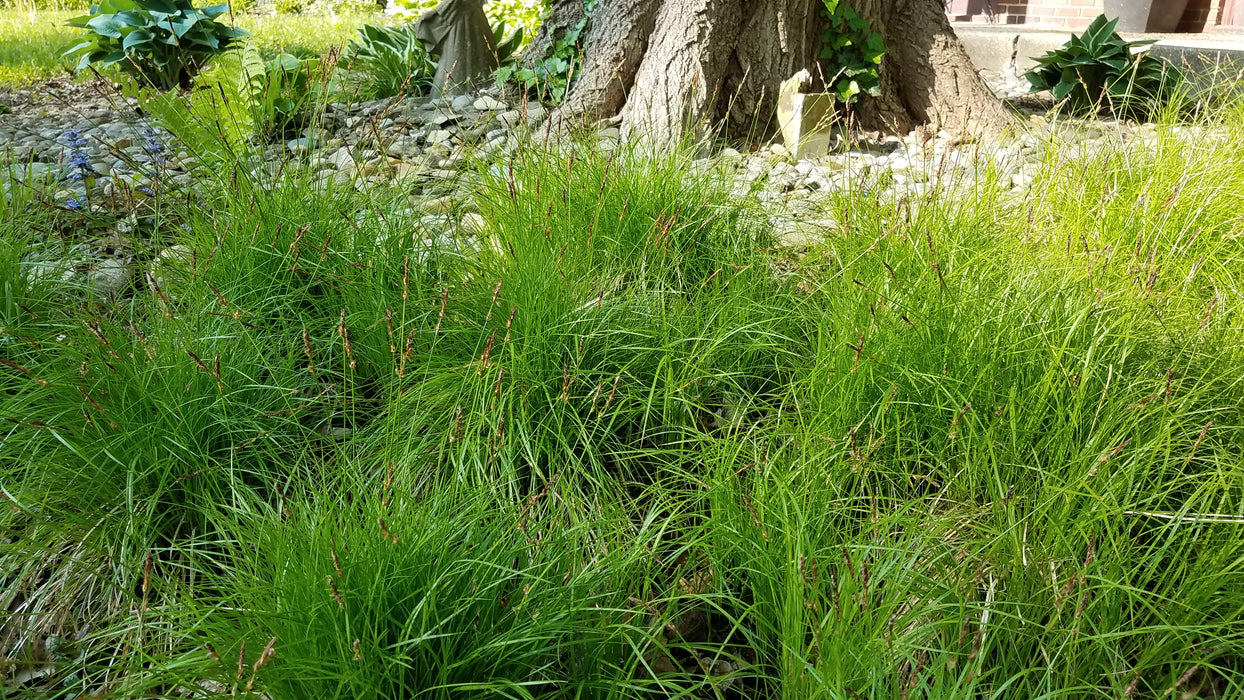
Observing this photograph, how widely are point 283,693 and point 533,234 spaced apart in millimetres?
1401

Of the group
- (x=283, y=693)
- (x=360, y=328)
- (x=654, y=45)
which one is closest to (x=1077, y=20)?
(x=654, y=45)

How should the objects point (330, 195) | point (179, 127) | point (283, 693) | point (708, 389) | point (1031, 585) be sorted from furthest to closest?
point (179, 127), point (330, 195), point (708, 389), point (1031, 585), point (283, 693)

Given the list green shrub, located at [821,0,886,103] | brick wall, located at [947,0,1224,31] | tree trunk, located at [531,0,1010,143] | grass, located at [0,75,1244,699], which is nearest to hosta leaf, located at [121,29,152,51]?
tree trunk, located at [531,0,1010,143]

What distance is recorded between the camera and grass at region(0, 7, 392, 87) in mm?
6646

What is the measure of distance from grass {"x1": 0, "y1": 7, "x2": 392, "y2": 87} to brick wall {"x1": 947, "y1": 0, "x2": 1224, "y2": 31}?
737 centimetres

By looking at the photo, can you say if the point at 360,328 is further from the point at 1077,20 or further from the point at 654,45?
the point at 1077,20

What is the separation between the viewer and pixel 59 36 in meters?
8.38

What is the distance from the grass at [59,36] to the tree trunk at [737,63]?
1.51 metres

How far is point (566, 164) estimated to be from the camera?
277 cm

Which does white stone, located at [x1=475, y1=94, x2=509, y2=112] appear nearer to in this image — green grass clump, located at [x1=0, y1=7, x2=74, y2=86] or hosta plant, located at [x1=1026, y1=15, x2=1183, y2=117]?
green grass clump, located at [x1=0, y1=7, x2=74, y2=86]

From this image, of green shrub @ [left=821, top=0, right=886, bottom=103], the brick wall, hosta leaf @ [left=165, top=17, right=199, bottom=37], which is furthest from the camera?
the brick wall

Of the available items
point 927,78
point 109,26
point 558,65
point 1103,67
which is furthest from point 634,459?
point 109,26

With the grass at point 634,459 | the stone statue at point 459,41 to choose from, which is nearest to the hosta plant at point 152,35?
the stone statue at point 459,41

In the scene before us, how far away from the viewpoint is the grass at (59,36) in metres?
6.65
